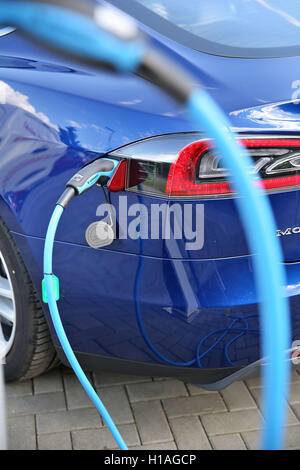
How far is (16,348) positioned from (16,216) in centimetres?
60

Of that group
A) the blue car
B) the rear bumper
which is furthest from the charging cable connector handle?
the rear bumper

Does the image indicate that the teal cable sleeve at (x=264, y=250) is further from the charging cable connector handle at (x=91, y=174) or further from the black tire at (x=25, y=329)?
the black tire at (x=25, y=329)

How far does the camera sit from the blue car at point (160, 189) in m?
1.62

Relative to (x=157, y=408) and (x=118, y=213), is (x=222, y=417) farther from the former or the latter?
(x=118, y=213)

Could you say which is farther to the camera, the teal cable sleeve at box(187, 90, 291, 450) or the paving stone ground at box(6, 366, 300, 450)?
the paving stone ground at box(6, 366, 300, 450)

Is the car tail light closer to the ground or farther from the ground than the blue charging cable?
farther from the ground

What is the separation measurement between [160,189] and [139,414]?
99 centimetres

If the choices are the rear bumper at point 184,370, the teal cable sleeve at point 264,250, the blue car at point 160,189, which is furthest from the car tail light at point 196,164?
the teal cable sleeve at point 264,250

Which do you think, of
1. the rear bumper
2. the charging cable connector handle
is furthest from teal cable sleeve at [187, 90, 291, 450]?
the rear bumper

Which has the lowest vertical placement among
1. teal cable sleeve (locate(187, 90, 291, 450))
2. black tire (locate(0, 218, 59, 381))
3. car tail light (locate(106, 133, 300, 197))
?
teal cable sleeve (locate(187, 90, 291, 450))

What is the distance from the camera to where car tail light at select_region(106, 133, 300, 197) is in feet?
5.24

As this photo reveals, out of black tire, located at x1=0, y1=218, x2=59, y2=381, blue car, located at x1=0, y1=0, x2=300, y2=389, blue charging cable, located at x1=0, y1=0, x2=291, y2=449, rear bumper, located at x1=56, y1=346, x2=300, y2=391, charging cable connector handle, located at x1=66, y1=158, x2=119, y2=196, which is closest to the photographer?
blue charging cable, located at x1=0, y1=0, x2=291, y2=449

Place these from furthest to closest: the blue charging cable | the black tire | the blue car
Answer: the black tire
the blue car
the blue charging cable

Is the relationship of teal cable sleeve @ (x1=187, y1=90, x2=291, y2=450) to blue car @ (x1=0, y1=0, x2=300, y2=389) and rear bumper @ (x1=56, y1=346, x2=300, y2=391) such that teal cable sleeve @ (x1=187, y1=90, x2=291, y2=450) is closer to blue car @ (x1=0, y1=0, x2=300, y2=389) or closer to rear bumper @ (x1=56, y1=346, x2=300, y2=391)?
blue car @ (x1=0, y1=0, x2=300, y2=389)
